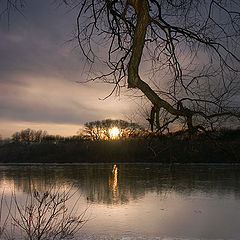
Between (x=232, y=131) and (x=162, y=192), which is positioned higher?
(x=232, y=131)

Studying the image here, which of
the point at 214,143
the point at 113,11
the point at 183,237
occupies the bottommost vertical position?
the point at 183,237

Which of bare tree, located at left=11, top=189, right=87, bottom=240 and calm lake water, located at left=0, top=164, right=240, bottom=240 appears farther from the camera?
calm lake water, located at left=0, top=164, right=240, bottom=240

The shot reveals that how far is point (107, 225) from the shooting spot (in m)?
7.32

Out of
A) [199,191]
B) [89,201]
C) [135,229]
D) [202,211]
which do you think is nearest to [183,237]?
[135,229]

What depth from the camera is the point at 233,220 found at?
7738 millimetres

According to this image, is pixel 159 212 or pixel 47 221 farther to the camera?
pixel 159 212

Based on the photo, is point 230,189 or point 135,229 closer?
point 135,229

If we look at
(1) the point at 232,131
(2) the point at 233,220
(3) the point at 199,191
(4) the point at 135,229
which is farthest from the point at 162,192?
(1) the point at 232,131

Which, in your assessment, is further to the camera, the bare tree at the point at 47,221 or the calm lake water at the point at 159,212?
the calm lake water at the point at 159,212

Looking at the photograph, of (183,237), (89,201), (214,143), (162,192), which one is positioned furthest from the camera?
(162,192)

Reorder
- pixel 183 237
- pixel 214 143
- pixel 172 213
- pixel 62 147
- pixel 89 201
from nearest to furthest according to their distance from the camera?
1. pixel 214 143
2. pixel 183 237
3. pixel 172 213
4. pixel 89 201
5. pixel 62 147

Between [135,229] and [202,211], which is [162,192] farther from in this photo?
[135,229]

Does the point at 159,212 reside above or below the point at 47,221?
below

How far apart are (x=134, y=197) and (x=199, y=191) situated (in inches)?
115
